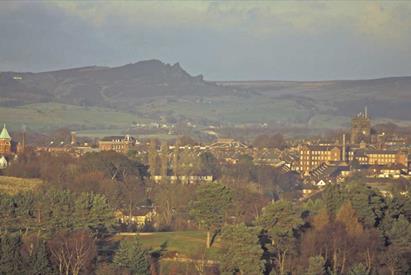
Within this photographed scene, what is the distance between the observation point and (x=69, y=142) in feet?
384

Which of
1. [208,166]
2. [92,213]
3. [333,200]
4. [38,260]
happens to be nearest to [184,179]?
[208,166]

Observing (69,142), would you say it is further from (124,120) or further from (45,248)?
(45,248)

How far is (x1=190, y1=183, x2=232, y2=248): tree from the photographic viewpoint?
44000 mm

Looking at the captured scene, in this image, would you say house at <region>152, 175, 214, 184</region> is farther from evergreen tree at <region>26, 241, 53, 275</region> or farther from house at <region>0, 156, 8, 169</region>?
evergreen tree at <region>26, 241, 53, 275</region>

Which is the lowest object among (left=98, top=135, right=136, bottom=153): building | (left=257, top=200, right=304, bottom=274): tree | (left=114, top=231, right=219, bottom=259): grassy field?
(left=114, top=231, right=219, bottom=259): grassy field

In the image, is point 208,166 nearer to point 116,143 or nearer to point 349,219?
point 116,143

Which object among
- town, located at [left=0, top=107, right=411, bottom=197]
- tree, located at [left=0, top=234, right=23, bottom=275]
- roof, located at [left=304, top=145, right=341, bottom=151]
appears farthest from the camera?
roof, located at [left=304, top=145, right=341, bottom=151]

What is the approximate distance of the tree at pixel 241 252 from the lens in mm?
38094

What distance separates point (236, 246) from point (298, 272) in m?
2.18

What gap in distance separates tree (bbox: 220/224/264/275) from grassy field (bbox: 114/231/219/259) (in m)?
1.29

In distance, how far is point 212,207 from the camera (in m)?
44.4

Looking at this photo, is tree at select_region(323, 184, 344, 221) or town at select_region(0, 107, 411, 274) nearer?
town at select_region(0, 107, 411, 274)

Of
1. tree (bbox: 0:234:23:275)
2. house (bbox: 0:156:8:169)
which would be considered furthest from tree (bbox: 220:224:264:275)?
house (bbox: 0:156:8:169)

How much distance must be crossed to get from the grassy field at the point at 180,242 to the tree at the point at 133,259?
3.39m
